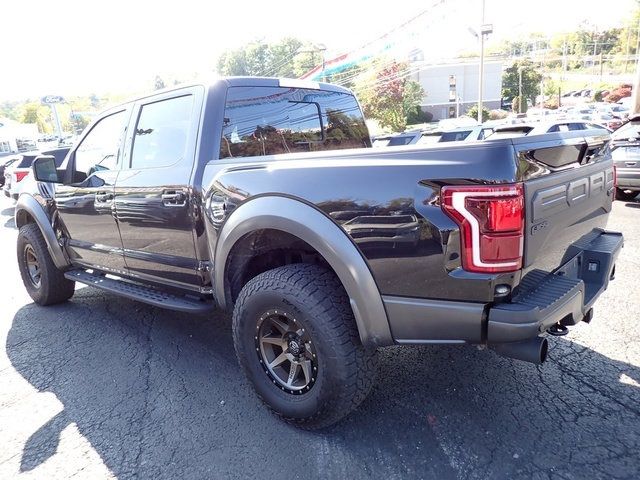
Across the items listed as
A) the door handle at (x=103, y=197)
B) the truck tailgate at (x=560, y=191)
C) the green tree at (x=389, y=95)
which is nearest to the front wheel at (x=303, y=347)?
the truck tailgate at (x=560, y=191)

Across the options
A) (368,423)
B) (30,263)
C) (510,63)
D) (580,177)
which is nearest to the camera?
(580,177)

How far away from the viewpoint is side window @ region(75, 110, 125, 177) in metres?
3.79

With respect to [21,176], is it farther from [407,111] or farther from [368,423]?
[407,111]

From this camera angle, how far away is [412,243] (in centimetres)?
200

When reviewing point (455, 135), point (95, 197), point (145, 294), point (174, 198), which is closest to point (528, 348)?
point (174, 198)

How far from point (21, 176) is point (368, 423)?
39.2ft

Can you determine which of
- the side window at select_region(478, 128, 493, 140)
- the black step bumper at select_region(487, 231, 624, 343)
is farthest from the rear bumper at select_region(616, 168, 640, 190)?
the black step bumper at select_region(487, 231, 624, 343)

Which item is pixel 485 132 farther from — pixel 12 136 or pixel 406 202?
pixel 12 136

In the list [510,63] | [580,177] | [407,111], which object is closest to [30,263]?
[580,177]

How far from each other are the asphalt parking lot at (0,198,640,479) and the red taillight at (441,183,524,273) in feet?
3.46

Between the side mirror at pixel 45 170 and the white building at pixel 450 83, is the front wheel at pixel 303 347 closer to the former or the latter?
the side mirror at pixel 45 170

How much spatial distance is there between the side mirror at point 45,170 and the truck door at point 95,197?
0.12 m

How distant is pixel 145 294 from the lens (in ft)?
11.6

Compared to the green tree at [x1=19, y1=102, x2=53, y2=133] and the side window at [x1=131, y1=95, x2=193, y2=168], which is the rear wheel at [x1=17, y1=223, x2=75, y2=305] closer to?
the side window at [x1=131, y1=95, x2=193, y2=168]
